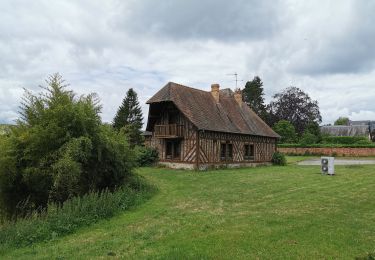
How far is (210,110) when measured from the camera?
24.6m

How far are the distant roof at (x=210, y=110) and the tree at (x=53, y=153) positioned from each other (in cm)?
973

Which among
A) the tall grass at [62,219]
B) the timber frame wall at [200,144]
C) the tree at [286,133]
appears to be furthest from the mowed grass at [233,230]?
the tree at [286,133]

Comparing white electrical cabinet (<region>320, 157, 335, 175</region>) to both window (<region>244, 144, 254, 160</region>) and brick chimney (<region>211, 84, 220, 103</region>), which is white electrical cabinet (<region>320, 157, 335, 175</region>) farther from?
brick chimney (<region>211, 84, 220, 103</region>)

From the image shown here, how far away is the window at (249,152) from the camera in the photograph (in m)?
26.4

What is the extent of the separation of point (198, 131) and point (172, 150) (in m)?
2.70

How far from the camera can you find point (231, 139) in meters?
24.6

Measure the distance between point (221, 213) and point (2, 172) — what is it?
6960 mm

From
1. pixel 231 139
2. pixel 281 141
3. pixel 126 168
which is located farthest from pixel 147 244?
pixel 281 141

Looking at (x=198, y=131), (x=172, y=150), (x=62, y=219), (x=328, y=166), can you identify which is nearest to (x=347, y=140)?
(x=328, y=166)

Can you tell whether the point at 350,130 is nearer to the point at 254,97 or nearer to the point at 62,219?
the point at 254,97

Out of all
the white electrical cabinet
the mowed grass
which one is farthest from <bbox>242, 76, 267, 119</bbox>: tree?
the mowed grass

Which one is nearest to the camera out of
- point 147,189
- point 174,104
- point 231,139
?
point 147,189

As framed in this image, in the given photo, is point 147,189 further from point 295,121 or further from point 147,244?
point 295,121

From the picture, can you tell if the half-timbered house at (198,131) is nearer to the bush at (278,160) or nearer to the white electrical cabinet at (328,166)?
the bush at (278,160)
